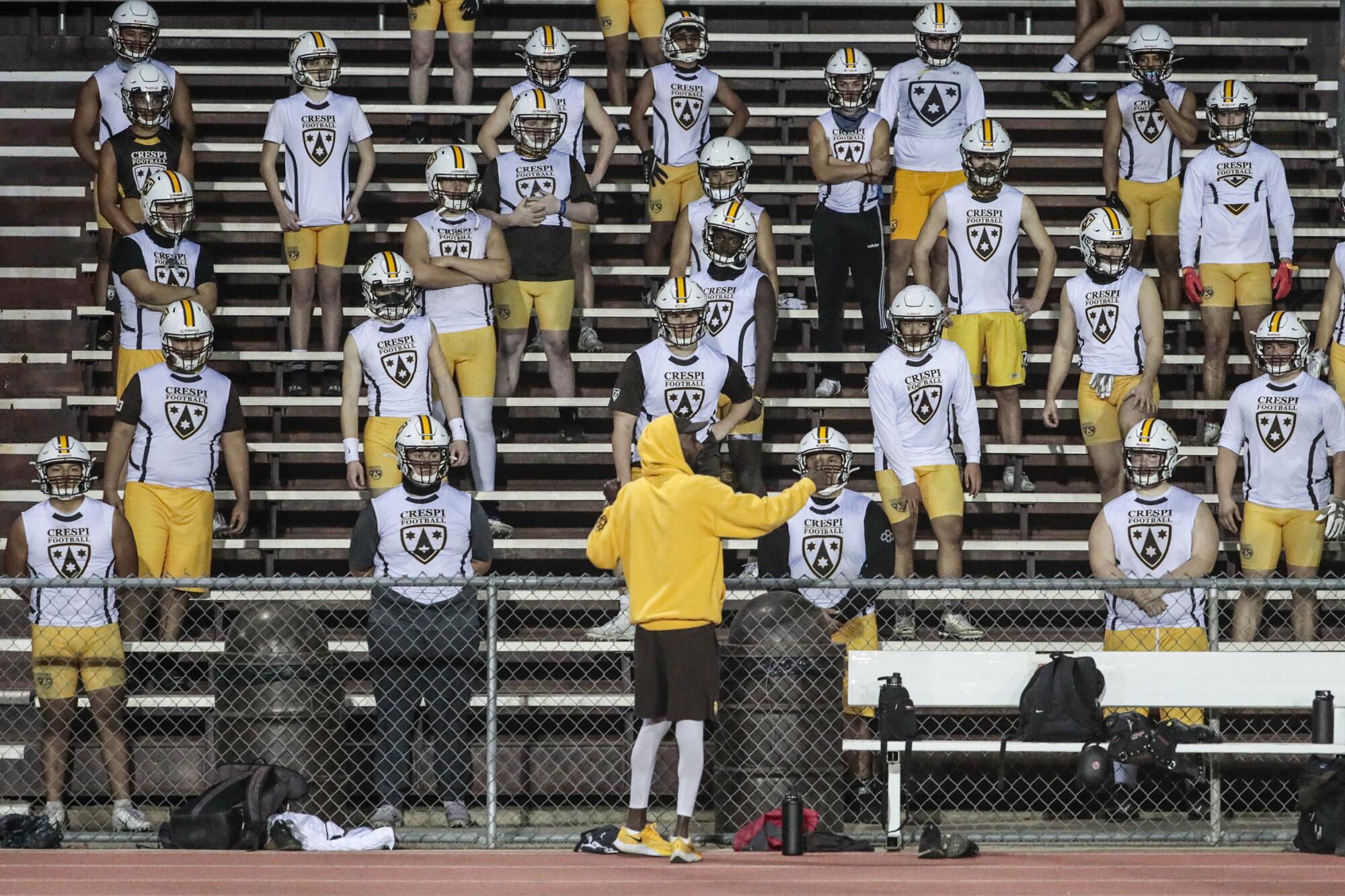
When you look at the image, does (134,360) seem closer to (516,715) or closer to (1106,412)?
(516,715)

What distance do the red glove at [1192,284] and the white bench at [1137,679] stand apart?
3.51 m

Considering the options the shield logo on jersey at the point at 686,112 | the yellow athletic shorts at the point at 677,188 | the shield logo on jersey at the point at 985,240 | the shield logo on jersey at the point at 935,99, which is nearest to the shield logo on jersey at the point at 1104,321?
the shield logo on jersey at the point at 985,240

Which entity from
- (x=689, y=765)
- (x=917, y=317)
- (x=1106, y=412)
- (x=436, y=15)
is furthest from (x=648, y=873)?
(x=436, y=15)

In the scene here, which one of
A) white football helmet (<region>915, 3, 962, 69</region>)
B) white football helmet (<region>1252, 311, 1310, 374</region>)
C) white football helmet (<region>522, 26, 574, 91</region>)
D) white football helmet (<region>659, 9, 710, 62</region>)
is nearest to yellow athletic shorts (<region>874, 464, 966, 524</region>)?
white football helmet (<region>1252, 311, 1310, 374</region>)

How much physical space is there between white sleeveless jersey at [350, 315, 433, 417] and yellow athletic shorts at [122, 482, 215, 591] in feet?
3.59

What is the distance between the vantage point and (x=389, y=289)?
35.4 feet

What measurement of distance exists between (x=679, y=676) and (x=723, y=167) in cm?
435

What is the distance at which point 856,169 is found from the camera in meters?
11.9

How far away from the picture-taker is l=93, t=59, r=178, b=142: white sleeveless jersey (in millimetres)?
12461

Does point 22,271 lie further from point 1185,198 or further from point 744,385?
point 1185,198

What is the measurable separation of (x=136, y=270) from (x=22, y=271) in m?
2.05

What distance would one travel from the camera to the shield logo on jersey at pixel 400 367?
1070 centimetres

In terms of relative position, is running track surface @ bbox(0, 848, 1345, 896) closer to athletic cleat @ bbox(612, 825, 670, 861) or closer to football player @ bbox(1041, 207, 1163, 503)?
athletic cleat @ bbox(612, 825, 670, 861)

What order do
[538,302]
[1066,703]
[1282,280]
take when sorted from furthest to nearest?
[1282,280]
[538,302]
[1066,703]
